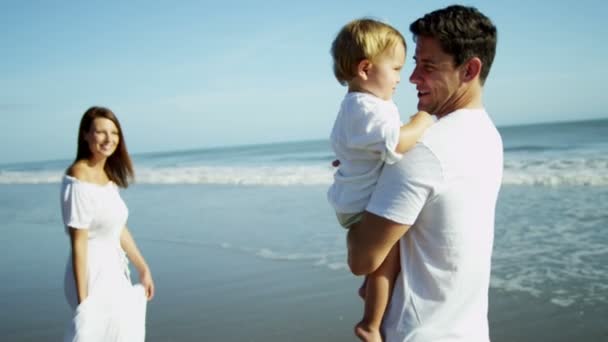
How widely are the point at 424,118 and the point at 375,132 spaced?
182 mm

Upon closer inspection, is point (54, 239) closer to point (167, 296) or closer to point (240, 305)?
point (167, 296)

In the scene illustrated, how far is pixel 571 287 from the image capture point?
5.75 m

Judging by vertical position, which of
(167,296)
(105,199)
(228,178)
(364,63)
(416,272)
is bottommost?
(228,178)

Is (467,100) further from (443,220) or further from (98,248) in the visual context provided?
(98,248)

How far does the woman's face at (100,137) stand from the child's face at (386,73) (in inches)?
112

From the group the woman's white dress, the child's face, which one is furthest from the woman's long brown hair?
the child's face

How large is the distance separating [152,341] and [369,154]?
4054 mm

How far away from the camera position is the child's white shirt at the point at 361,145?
5.90 feet

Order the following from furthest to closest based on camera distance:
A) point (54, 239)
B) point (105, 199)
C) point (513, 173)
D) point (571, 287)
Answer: point (513, 173) → point (54, 239) → point (571, 287) → point (105, 199)

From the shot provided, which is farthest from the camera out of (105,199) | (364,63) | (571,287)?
(571,287)

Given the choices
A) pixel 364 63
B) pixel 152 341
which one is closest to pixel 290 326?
pixel 152 341

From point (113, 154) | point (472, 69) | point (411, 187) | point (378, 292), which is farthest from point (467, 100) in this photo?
point (113, 154)

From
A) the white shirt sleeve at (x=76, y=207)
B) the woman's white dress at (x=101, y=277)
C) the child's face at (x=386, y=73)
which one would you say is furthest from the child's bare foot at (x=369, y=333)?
the white shirt sleeve at (x=76, y=207)

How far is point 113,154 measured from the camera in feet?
14.6
